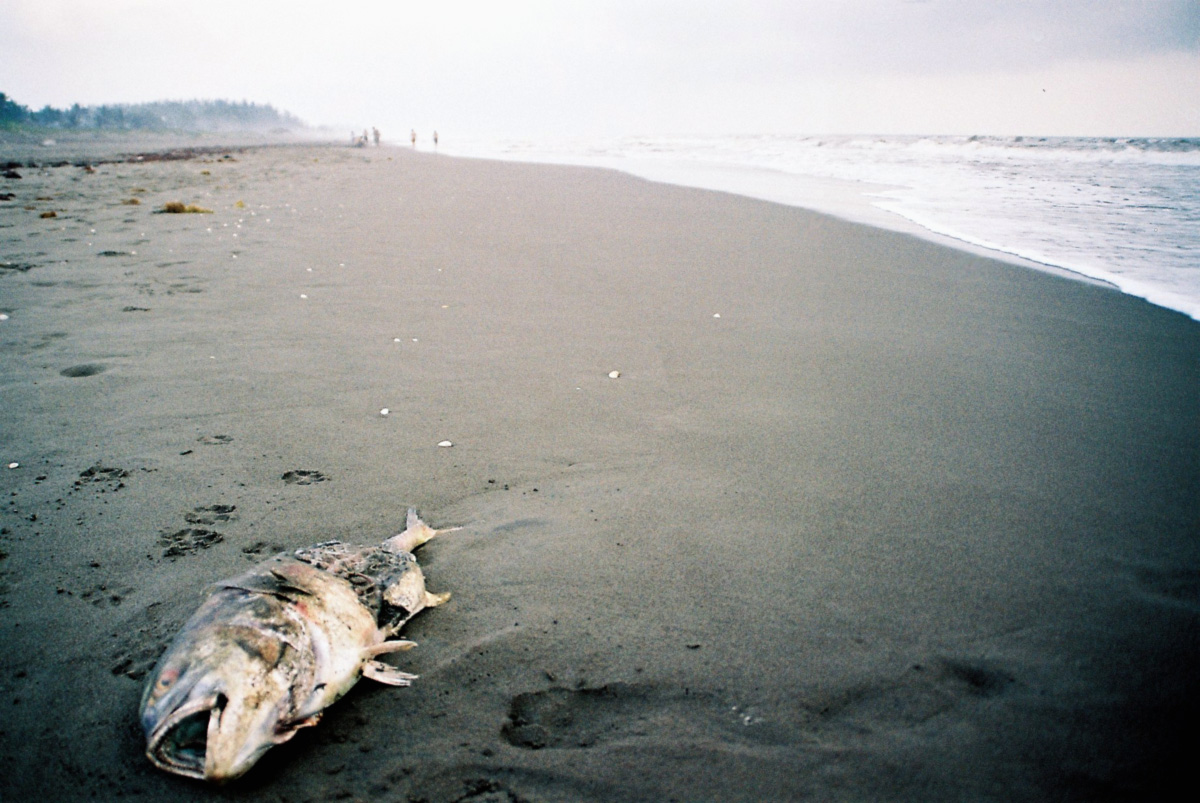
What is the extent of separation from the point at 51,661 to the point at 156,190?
47.9 feet

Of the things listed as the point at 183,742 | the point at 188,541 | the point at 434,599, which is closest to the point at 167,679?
the point at 183,742

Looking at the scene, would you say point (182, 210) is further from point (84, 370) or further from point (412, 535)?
point (412, 535)

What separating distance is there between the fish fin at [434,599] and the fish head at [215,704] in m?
0.74

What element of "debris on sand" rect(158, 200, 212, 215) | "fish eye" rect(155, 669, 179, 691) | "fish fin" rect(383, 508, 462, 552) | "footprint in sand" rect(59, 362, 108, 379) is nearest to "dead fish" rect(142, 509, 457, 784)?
"fish eye" rect(155, 669, 179, 691)

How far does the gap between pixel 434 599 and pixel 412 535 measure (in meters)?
0.38

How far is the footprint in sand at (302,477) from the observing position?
10.3 ft

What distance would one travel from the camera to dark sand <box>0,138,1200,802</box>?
180 cm

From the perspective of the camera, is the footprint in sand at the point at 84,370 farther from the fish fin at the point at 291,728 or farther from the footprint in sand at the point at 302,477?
the fish fin at the point at 291,728

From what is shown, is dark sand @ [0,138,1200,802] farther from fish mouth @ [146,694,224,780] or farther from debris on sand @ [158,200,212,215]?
debris on sand @ [158,200,212,215]

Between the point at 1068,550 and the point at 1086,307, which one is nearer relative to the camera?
the point at 1068,550

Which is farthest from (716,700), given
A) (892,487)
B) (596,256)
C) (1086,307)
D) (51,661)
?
(596,256)

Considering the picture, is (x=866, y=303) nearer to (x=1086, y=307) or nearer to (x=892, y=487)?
(x=1086, y=307)

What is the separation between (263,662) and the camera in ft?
5.27

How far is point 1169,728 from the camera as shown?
1.82 m
